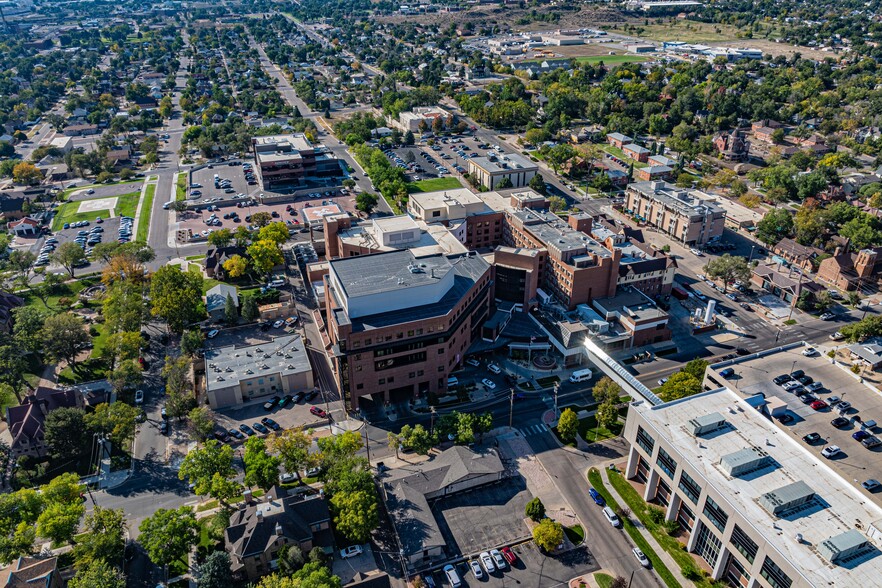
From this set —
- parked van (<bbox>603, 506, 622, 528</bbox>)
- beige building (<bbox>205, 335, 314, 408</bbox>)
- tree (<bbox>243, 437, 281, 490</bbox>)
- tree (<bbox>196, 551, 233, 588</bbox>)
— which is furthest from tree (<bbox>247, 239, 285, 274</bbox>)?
parked van (<bbox>603, 506, 622, 528</bbox>)

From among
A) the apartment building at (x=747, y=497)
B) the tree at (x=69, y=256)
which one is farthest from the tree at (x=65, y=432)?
the apartment building at (x=747, y=497)

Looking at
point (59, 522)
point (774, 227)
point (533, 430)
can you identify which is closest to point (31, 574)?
point (59, 522)

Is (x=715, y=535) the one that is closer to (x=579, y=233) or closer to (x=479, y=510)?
(x=479, y=510)

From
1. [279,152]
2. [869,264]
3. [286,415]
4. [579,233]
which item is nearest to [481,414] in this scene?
[286,415]

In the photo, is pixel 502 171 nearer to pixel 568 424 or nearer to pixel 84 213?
pixel 568 424

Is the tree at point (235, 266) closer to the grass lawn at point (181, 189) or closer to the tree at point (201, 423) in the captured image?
the tree at point (201, 423)

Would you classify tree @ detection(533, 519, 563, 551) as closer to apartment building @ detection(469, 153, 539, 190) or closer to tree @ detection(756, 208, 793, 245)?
tree @ detection(756, 208, 793, 245)
